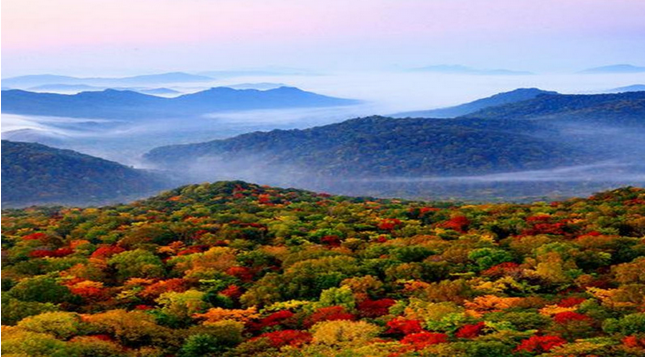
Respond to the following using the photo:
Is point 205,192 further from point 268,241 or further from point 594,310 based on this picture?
point 594,310

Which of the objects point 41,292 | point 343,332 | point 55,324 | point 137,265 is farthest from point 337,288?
point 41,292

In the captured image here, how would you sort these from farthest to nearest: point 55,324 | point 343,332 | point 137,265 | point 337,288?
point 137,265
point 337,288
point 55,324
point 343,332

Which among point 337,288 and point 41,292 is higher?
point 41,292

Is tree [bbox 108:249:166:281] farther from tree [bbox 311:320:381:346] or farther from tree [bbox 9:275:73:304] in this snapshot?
tree [bbox 311:320:381:346]

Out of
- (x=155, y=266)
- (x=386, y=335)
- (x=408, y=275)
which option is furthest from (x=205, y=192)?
(x=386, y=335)

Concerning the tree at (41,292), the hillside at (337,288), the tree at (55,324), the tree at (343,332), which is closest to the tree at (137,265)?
the hillside at (337,288)

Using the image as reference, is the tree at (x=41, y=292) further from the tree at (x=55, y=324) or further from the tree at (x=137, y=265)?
the tree at (x=137, y=265)

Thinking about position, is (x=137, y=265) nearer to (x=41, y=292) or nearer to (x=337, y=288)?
(x=41, y=292)

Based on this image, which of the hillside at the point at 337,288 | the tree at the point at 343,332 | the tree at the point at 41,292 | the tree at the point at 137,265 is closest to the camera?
the hillside at the point at 337,288

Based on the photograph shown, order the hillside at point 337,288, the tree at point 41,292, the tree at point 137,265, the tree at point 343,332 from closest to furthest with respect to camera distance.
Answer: the hillside at point 337,288 < the tree at point 343,332 < the tree at point 41,292 < the tree at point 137,265
